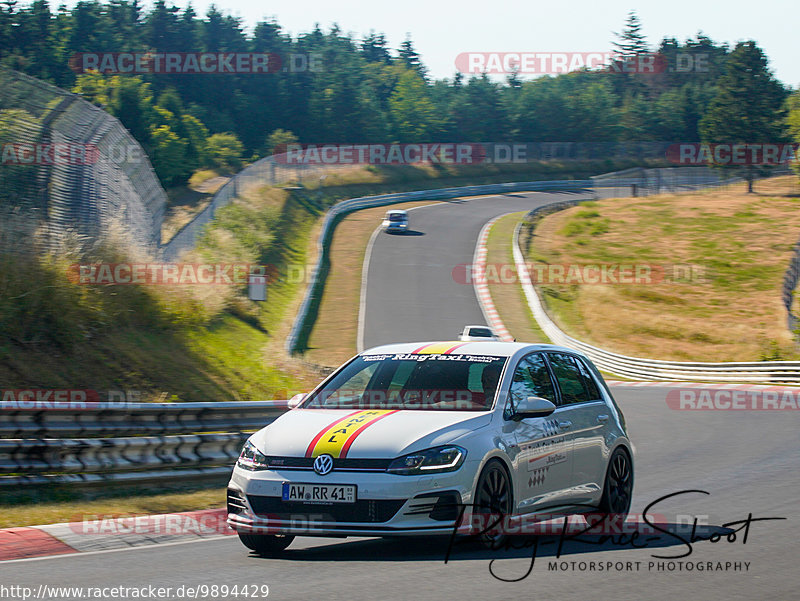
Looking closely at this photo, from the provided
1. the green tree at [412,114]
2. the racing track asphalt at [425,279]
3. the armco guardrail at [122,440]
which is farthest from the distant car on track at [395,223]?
the green tree at [412,114]

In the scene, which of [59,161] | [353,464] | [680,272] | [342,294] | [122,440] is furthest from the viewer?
[680,272]

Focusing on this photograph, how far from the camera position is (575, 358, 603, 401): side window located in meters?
8.84

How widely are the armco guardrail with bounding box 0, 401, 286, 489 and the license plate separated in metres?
3.54

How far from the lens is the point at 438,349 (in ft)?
27.0

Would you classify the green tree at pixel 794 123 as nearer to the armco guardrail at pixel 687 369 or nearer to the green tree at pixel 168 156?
the green tree at pixel 168 156

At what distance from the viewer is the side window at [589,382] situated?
8.84 metres

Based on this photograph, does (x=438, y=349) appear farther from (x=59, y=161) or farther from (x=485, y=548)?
(x=59, y=161)

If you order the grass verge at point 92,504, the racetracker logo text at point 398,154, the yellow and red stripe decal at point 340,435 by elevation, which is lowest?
the grass verge at point 92,504

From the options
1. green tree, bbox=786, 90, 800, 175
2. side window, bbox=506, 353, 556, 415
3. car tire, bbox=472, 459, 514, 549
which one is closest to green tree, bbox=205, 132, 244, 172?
green tree, bbox=786, 90, 800, 175

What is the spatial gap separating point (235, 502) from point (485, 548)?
5.88 feet

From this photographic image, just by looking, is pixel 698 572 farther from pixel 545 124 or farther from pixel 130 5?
pixel 130 5

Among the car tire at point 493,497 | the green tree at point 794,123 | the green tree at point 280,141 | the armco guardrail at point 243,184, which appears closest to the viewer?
the car tire at point 493,497

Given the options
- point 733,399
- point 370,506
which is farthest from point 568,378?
point 733,399

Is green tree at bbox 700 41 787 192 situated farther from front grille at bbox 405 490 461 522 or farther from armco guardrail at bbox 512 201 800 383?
front grille at bbox 405 490 461 522
